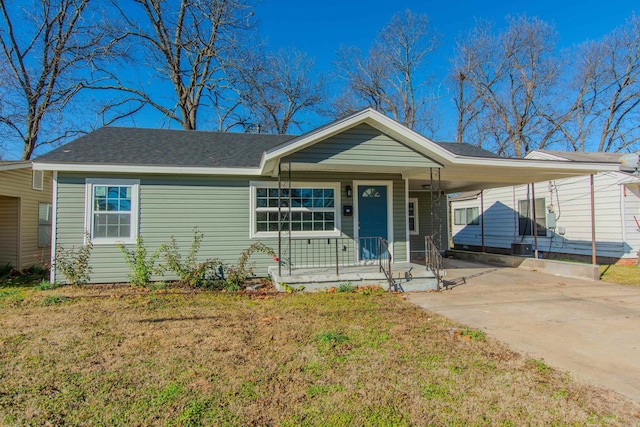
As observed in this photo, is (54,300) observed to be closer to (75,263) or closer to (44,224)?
(75,263)

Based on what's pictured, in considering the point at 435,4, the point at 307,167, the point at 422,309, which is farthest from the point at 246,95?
the point at 422,309

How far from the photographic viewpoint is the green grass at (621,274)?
827cm

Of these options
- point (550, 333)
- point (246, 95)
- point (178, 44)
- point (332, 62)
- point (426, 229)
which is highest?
point (332, 62)

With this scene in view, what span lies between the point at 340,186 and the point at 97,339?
236 inches

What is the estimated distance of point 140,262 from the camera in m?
7.63

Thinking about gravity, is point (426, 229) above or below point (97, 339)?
above

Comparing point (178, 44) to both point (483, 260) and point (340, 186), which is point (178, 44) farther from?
point (483, 260)

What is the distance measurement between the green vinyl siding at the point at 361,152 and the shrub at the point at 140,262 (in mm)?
3747

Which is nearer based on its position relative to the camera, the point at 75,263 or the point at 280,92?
the point at 75,263

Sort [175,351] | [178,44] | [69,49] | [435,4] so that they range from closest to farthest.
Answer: [175,351], [69,49], [178,44], [435,4]

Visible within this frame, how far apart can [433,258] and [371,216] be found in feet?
6.27

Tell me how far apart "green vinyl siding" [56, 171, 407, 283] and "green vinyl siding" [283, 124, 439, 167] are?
5.85 feet

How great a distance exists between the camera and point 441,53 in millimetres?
24703

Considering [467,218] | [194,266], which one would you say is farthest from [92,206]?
[467,218]
